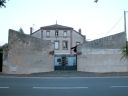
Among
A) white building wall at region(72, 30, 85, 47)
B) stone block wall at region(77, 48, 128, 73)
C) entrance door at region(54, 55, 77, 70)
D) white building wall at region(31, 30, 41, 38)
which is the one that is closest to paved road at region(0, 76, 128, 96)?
stone block wall at region(77, 48, 128, 73)

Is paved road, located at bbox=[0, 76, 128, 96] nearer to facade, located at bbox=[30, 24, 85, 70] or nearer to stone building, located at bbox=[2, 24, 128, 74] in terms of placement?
stone building, located at bbox=[2, 24, 128, 74]

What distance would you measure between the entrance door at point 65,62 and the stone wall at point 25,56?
10.8 feet

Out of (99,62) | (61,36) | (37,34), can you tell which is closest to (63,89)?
(99,62)

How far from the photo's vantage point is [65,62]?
39.1m

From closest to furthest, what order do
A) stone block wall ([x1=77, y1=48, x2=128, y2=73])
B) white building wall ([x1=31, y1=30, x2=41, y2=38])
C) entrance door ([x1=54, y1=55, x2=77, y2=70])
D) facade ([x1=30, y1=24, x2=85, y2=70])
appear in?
stone block wall ([x1=77, y1=48, x2=128, y2=73]) < entrance door ([x1=54, y1=55, x2=77, y2=70]) < facade ([x1=30, y1=24, x2=85, y2=70]) < white building wall ([x1=31, y1=30, x2=41, y2=38])

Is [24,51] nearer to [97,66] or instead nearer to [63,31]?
[97,66]

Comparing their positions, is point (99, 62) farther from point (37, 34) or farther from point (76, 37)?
point (37, 34)

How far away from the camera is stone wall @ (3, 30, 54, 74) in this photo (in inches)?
1348

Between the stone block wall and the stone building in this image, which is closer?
the stone building

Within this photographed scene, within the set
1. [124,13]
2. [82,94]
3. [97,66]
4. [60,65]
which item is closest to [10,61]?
[60,65]

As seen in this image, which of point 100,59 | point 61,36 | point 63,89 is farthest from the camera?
point 61,36

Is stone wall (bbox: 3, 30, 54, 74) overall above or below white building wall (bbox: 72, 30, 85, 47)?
below

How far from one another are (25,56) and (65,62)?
6.62 meters

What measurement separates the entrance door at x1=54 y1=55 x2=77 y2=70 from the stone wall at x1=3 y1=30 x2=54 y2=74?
3.30 m
